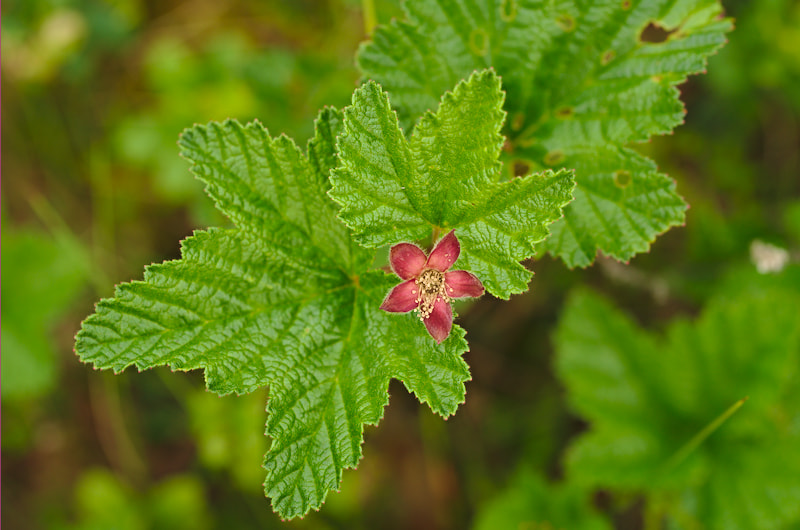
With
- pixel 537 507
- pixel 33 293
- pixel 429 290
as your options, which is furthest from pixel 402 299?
pixel 33 293

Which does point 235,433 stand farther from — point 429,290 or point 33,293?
point 429,290

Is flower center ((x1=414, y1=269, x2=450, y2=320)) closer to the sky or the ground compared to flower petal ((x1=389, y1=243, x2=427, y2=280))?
closer to the ground

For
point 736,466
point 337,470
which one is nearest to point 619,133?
point 337,470

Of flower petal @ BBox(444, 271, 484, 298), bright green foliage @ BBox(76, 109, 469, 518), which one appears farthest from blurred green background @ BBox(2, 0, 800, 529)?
flower petal @ BBox(444, 271, 484, 298)

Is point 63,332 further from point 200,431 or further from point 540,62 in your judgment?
point 540,62

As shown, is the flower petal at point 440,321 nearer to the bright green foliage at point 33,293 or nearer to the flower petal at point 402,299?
the flower petal at point 402,299

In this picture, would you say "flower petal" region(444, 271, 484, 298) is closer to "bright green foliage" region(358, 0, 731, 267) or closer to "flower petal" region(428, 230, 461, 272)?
"flower petal" region(428, 230, 461, 272)
